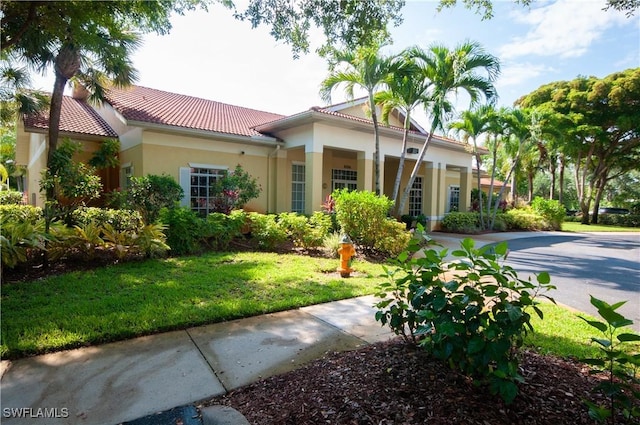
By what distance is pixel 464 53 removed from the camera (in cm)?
1098

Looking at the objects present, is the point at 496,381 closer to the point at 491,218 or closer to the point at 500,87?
the point at 500,87

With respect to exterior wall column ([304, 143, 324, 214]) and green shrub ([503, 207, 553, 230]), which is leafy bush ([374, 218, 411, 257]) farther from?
green shrub ([503, 207, 553, 230])

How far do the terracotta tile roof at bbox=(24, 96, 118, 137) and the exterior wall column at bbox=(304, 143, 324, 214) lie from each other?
26.5 feet

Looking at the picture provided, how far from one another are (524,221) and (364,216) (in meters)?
14.5

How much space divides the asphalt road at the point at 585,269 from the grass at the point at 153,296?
3.90m

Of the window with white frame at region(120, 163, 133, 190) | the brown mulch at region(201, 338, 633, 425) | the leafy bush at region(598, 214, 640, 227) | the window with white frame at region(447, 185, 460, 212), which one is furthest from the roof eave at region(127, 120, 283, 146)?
the leafy bush at region(598, 214, 640, 227)

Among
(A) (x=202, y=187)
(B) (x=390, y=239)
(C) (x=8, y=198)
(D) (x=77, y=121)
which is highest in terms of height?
(D) (x=77, y=121)

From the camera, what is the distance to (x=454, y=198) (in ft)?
65.6

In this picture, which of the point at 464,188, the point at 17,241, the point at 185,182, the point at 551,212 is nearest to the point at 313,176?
the point at 185,182

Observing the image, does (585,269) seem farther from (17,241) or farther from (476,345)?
(17,241)

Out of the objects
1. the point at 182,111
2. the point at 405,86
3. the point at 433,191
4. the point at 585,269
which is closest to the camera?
the point at 585,269

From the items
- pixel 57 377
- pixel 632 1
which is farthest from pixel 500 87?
pixel 57 377

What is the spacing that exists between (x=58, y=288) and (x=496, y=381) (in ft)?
21.9

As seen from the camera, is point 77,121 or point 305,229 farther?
point 77,121
